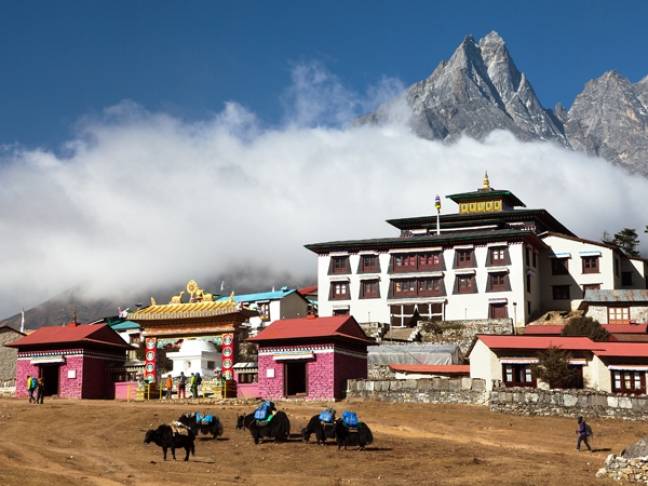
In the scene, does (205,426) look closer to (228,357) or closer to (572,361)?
(228,357)

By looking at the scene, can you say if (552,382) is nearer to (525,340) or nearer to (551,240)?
(525,340)

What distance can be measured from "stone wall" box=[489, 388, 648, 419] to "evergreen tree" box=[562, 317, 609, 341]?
20.9 meters

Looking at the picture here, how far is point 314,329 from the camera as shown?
174 feet

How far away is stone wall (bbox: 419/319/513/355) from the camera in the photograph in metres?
78.9

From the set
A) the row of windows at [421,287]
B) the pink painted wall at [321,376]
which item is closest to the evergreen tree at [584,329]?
the row of windows at [421,287]

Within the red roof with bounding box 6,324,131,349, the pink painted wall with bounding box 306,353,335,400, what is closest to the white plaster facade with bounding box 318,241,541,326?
the red roof with bounding box 6,324,131,349

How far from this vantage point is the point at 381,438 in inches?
1553

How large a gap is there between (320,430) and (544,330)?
43.8 metres

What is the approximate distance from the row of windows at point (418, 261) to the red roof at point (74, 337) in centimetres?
3298

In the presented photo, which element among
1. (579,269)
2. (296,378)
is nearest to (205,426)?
(296,378)

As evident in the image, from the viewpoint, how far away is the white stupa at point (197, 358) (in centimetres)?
6012

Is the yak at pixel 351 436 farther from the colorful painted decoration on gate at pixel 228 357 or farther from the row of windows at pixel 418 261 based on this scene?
the row of windows at pixel 418 261

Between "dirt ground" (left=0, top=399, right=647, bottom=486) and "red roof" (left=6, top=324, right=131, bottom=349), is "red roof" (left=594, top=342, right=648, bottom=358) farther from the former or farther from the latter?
"red roof" (left=6, top=324, right=131, bottom=349)

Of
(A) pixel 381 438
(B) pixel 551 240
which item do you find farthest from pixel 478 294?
(A) pixel 381 438
